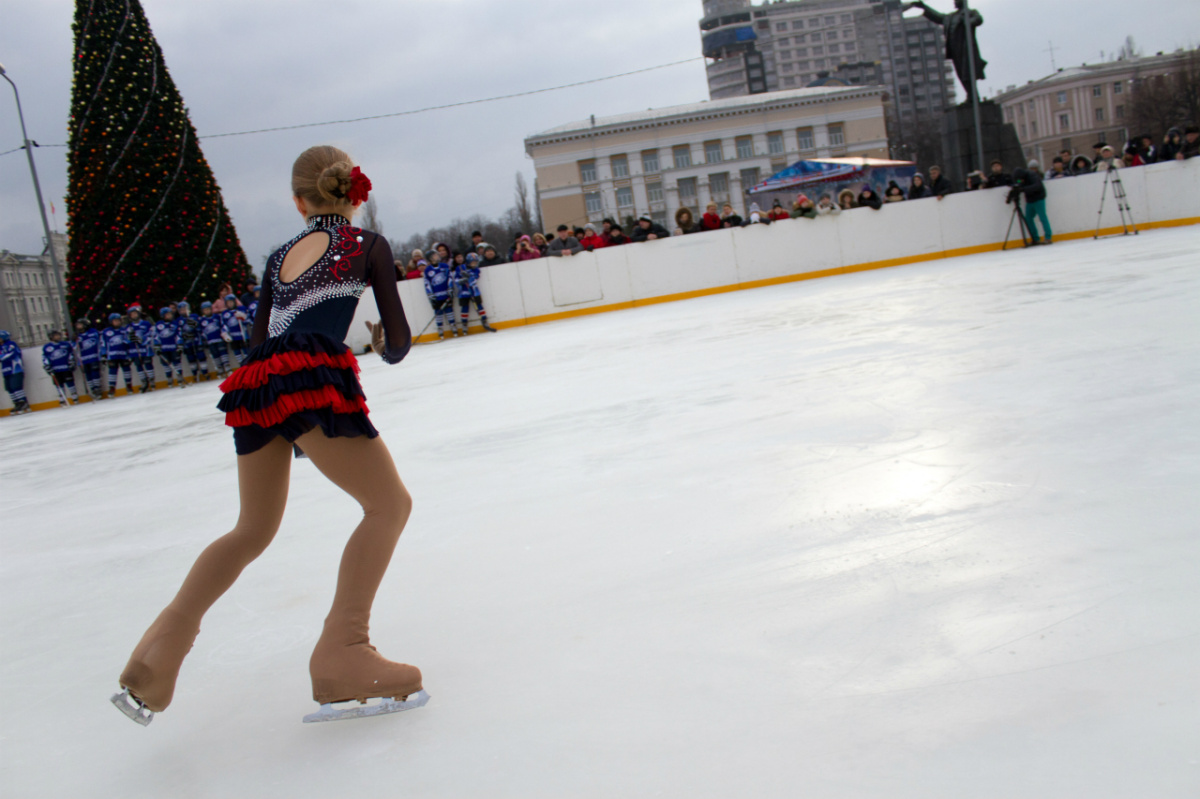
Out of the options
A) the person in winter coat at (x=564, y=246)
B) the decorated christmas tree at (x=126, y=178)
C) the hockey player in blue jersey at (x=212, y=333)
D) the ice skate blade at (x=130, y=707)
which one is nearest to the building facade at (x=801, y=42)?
the person in winter coat at (x=564, y=246)

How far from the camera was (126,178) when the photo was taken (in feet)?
45.4

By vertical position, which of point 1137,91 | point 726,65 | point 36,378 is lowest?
point 36,378

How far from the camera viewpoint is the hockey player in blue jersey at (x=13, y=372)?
12852 mm

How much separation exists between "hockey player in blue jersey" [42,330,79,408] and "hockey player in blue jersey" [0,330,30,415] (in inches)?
13.9

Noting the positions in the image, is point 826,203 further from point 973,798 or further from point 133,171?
point 973,798

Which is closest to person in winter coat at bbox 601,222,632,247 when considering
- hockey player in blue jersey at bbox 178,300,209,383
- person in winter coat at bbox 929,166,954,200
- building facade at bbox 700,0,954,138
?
person in winter coat at bbox 929,166,954,200

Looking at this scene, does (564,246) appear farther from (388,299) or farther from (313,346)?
(313,346)

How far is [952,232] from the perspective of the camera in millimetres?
13867

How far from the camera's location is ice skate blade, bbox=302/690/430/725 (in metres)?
1.71

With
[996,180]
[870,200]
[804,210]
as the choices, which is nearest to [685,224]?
[804,210]

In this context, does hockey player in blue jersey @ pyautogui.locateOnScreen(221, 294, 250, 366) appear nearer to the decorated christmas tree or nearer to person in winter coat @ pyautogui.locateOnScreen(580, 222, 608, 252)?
the decorated christmas tree

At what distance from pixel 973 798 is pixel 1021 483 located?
1.56m

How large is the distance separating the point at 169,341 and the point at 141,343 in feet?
1.34

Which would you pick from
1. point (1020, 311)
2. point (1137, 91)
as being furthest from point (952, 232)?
point (1137, 91)
